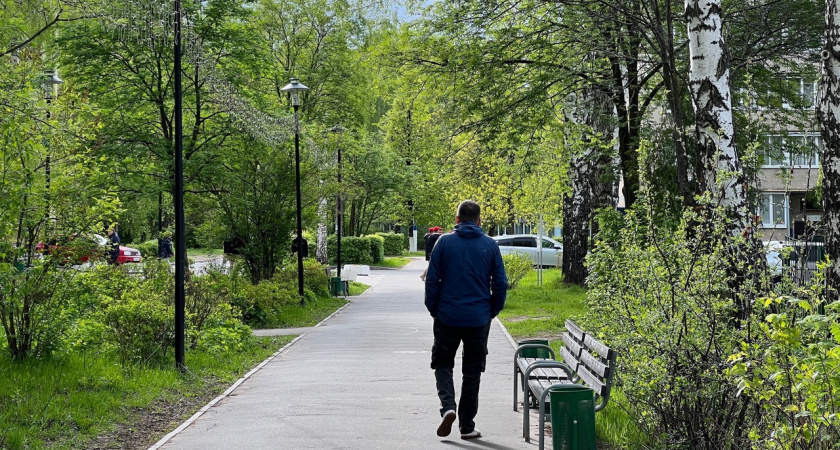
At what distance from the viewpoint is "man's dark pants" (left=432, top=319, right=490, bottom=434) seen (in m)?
8.03

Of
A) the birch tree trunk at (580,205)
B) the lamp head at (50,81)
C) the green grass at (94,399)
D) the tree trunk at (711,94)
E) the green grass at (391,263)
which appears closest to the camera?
the green grass at (94,399)

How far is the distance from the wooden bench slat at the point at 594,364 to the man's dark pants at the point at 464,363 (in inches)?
31.5

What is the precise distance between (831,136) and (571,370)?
9.56 ft

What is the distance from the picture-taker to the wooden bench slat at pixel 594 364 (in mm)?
6887

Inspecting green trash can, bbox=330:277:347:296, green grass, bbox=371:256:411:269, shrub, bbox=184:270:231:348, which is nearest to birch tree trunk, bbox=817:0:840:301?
shrub, bbox=184:270:231:348

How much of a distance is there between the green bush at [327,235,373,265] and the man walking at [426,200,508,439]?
4411 centimetres

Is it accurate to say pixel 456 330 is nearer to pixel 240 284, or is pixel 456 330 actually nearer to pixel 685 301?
pixel 685 301

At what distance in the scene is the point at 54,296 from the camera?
1097 cm

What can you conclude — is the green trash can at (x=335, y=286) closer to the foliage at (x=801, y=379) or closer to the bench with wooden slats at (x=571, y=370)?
the bench with wooden slats at (x=571, y=370)

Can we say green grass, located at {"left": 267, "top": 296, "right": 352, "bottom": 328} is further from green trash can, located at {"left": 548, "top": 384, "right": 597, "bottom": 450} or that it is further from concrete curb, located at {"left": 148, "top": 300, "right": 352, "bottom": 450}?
green trash can, located at {"left": 548, "top": 384, "right": 597, "bottom": 450}

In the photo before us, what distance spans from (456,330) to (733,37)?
34.9 ft

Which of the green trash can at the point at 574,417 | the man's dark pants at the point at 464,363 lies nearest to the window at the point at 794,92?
the man's dark pants at the point at 464,363

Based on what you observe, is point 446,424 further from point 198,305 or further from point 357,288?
point 357,288

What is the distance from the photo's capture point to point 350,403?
32.1ft
